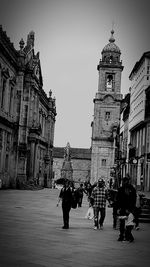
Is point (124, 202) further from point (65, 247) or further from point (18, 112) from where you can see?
point (18, 112)

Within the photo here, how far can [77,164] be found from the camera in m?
114

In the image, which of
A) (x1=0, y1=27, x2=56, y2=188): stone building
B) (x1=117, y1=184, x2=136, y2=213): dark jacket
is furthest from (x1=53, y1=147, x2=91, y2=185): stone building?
(x1=117, y1=184, x2=136, y2=213): dark jacket

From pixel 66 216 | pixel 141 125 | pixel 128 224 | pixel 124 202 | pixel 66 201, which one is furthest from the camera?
pixel 141 125

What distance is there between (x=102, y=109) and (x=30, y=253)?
66.4 m

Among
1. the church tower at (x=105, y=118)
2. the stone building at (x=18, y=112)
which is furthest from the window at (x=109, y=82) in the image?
the stone building at (x=18, y=112)

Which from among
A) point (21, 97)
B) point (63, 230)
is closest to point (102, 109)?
point (21, 97)

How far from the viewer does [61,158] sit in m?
117

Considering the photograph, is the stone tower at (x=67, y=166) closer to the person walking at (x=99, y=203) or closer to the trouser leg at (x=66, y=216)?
the person walking at (x=99, y=203)

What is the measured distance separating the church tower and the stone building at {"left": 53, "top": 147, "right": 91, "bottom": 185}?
34104 mm

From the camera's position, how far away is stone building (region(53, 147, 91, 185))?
111 m

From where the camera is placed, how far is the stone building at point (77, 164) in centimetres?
11075

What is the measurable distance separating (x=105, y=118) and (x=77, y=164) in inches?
1573

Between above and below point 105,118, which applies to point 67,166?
below

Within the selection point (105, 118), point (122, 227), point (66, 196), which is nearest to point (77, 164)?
point (105, 118)
